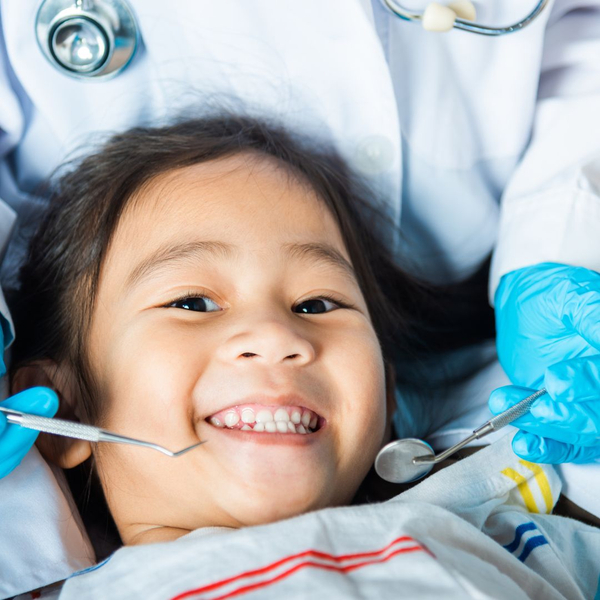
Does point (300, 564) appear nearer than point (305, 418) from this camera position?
Yes

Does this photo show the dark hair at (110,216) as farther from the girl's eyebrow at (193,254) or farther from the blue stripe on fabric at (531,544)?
the blue stripe on fabric at (531,544)

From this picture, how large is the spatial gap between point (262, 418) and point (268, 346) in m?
0.09

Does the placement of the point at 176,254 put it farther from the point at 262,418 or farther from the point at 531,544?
the point at 531,544

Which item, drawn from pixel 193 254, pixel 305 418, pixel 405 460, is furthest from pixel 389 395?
pixel 193 254

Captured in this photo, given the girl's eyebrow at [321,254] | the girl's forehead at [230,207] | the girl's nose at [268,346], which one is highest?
the girl's forehead at [230,207]

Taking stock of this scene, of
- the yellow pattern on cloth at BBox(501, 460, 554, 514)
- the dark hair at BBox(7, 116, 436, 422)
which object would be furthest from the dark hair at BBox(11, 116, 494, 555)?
the yellow pattern on cloth at BBox(501, 460, 554, 514)

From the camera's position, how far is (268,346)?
2.90 ft

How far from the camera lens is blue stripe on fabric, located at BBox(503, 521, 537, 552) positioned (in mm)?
941

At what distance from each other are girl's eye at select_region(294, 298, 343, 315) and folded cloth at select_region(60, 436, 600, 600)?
0.95 ft

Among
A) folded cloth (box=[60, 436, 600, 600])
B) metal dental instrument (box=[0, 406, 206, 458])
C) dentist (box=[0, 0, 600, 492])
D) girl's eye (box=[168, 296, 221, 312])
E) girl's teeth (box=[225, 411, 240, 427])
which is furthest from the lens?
dentist (box=[0, 0, 600, 492])

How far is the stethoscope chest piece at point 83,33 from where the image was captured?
1074 mm

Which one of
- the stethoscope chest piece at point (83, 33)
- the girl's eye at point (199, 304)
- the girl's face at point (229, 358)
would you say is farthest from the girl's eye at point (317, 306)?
the stethoscope chest piece at point (83, 33)

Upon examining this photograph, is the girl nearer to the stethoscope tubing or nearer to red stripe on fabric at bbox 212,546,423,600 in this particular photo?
red stripe on fabric at bbox 212,546,423,600

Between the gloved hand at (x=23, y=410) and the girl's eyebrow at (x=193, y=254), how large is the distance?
0.19m
